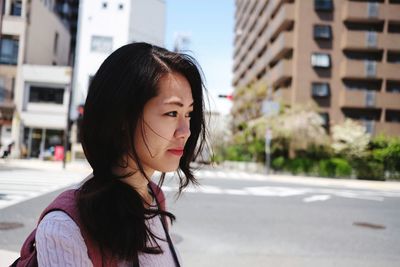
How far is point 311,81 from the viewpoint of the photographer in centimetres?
3244

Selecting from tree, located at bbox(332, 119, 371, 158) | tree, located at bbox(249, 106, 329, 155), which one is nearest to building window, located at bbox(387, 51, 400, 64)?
tree, located at bbox(332, 119, 371, 158)

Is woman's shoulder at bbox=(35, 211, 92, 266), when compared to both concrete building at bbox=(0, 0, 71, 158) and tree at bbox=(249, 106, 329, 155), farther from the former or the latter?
tree at bbox=(249, 106, 329, 155)

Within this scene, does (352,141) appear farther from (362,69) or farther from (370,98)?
(362,69)

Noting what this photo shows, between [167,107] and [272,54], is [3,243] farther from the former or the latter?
[272,54]

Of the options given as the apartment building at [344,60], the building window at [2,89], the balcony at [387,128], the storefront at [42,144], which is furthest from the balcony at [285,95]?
the building window at [2,89]

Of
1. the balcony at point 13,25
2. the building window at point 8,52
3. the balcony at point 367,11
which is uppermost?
the balcony at point 367,11

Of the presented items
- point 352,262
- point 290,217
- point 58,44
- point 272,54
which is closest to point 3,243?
point 58,44

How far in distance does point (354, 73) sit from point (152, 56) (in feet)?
110

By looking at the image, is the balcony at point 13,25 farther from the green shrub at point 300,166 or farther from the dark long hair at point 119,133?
the green shrub at point 300,166

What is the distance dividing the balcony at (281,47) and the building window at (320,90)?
4473 millimetres

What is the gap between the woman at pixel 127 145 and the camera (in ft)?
3.13

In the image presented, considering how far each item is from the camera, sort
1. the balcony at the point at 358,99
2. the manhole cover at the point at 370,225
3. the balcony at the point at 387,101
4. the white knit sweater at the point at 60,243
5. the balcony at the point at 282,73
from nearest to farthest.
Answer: the white knit sweater at the point at 60,243, the manhole cover at the point at 370,225, the balcony at the point at 387,101, the balcony at the point at 358,99, the balcony at the point at 282,73

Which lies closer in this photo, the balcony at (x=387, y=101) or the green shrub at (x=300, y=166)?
the green shrub at (x=300, y=166)

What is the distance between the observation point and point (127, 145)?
3.54 feet
